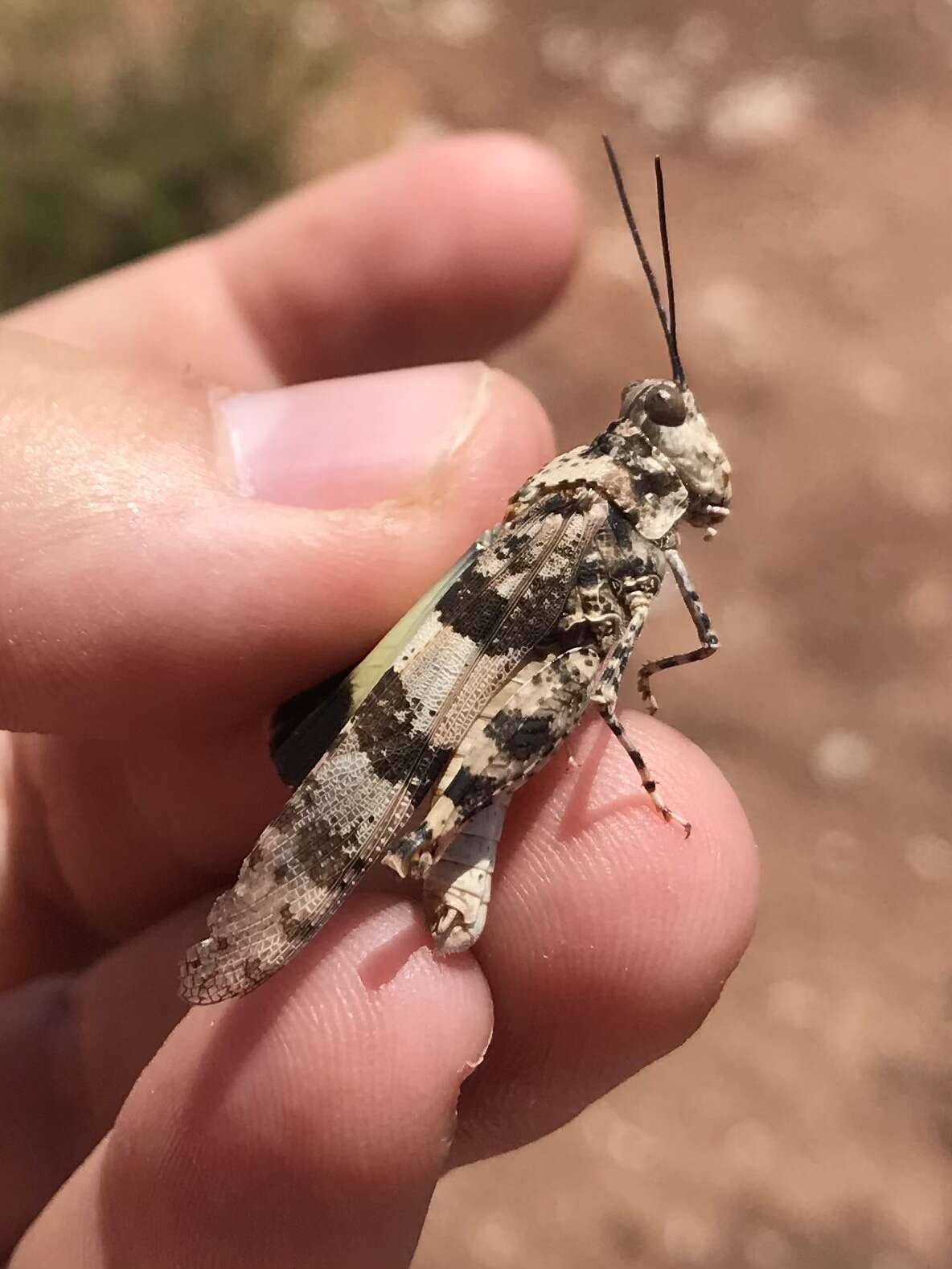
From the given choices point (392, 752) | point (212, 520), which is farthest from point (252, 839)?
point (212, 520)

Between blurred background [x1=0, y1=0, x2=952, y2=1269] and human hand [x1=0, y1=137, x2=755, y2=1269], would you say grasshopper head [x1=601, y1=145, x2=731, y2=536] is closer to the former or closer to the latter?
human hand [x1=0, y1=137, x2=755, y2=1269]

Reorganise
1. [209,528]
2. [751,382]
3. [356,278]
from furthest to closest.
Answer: [751,382] < [356,278] < [209,528]

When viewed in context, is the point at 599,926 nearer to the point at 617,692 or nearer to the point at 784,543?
the point at 617,692

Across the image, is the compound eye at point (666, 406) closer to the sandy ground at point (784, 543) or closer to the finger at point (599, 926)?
the finger at point (599, 926)

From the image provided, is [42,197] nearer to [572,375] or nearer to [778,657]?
[572,375]

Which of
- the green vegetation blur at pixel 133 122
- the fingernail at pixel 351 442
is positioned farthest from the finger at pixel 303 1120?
the green vegetation blur at pixel 133 122

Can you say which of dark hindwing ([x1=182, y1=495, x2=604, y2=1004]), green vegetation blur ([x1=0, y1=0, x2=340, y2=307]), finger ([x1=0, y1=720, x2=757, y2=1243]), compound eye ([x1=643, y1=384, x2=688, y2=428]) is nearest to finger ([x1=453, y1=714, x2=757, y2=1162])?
finger ([x1=0, y1=720, x2=757, y2=1243])

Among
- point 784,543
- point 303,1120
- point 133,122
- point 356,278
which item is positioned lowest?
point 784,543
